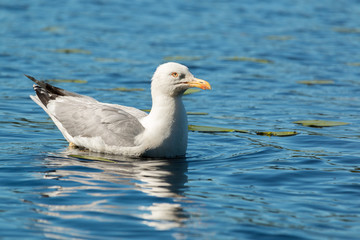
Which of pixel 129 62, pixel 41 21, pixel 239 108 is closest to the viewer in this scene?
pixel 239 108

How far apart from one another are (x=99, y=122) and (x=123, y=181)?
80.9 inches

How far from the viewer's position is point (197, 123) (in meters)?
14.2

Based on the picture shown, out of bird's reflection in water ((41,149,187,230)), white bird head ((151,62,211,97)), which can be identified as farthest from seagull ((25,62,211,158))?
bird's reflection in water ((41,149,187,230))

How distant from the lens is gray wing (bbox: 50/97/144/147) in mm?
11344

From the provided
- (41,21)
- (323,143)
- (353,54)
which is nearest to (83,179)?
(323,143)

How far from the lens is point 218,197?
9305 mm

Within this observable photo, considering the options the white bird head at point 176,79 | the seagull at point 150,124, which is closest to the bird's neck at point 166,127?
the seagull at point 150,124

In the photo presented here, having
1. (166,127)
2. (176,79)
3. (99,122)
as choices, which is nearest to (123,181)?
(166,127)

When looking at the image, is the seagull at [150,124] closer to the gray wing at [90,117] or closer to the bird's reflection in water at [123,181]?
the gray wing at [90,117]

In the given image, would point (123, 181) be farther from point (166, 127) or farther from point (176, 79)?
point (176, 79)

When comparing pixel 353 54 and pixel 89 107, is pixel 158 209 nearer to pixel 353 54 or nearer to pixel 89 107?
pixel 89 107

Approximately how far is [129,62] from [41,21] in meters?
7.03

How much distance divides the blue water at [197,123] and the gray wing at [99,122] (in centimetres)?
40

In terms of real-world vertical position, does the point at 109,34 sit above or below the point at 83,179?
above
